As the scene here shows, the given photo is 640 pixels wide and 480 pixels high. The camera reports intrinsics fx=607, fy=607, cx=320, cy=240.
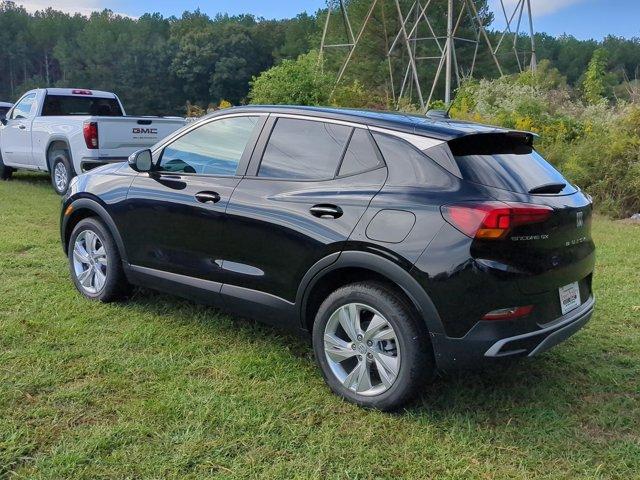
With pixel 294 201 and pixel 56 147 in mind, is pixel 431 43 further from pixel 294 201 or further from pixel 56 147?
pixel 294 201

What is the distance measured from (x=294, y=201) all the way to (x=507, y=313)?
1340mm

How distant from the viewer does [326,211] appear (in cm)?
338

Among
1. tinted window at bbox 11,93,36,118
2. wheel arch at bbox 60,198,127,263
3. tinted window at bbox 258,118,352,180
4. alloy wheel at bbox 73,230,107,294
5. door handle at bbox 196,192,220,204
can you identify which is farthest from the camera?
tinted window at bbox 11,93,36,118

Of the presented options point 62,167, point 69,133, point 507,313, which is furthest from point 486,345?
point 62,167

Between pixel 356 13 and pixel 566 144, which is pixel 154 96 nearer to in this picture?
pixel 356 13

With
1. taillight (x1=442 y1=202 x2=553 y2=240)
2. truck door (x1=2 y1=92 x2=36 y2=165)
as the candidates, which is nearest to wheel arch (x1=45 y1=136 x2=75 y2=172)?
truck door (x1=2 y1=92 x2=36 y2=165)

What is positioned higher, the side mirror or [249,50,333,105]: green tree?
[249,50,333,105]: green tree

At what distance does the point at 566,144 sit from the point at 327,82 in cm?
711

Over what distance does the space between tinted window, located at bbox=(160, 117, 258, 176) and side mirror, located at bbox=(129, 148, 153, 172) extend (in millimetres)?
→ 88

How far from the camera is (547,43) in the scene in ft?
231

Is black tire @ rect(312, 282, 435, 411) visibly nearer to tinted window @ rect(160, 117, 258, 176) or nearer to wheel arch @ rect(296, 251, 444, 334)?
wheel arch @ rect(296, 251, 444, 334)

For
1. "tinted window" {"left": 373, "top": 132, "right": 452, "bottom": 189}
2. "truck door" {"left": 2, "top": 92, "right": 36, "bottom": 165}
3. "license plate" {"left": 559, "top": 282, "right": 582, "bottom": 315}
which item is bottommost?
"license plate" {"left": 559, "top": 282, "right": 582, "bottom": 315}

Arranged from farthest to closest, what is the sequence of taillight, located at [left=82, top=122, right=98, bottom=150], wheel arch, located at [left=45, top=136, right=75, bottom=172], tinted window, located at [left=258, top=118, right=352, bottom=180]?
wheel arch, located at [left=45, top=136, right=75, bottom=172] < taillight, located at [left=82, top=122, right=98, bottom=150] < tinted window, located at [left=258, top=118, right=352, bottom=180]

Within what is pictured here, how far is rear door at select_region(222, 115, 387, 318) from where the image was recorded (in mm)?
3359
